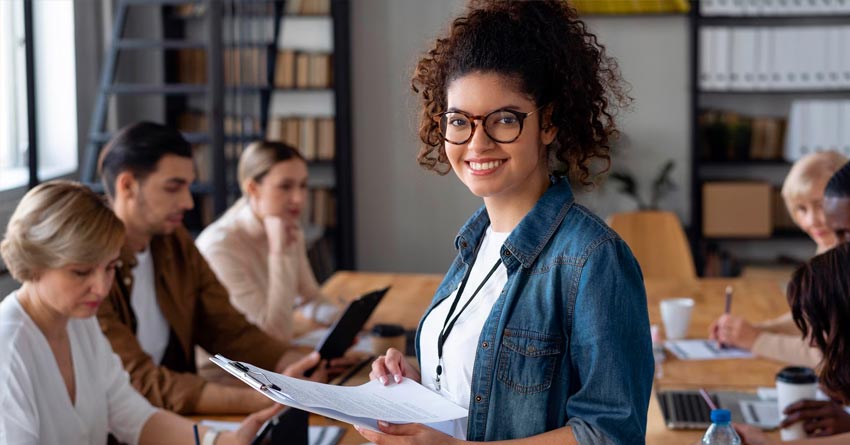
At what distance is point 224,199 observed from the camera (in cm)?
405

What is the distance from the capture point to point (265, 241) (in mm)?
3283

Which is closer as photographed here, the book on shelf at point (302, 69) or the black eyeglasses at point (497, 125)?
the black eyeglasses at point (497, 125)

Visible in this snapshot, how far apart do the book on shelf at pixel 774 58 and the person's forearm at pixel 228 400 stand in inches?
153

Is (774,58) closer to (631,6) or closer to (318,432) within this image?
(631,6)

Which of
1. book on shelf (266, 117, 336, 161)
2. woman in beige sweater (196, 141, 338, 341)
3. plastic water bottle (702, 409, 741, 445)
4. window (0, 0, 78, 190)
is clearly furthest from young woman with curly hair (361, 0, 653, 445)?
book on shelf (266, 117, 336, 161)

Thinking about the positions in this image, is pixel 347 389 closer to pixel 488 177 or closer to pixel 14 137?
pixel 488 177

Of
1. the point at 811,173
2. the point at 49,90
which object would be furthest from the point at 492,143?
the point at 49,90

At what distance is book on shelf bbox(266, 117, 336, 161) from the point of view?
574cm

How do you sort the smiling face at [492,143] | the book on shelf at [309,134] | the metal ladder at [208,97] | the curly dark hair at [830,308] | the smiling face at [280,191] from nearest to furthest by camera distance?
the smiling face at [492,143] → the curly dark hair at [830,308] → the smiling face at [280,191] → the metal ladder at [208,97] → the book on shelf at [309,134]

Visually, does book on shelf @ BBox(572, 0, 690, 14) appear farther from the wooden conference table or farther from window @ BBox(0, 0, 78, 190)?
window @ BBox(0, 0, 78, 190)

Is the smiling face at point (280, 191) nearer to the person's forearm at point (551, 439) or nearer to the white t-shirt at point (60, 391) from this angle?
the white t-shirt at point (60, 391)

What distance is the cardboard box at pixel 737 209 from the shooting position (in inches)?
209

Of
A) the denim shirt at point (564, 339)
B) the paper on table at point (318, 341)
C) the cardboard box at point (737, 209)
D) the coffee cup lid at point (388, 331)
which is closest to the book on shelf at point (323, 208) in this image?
the cardboard box at point (737, 209)

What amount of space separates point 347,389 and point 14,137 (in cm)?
209
